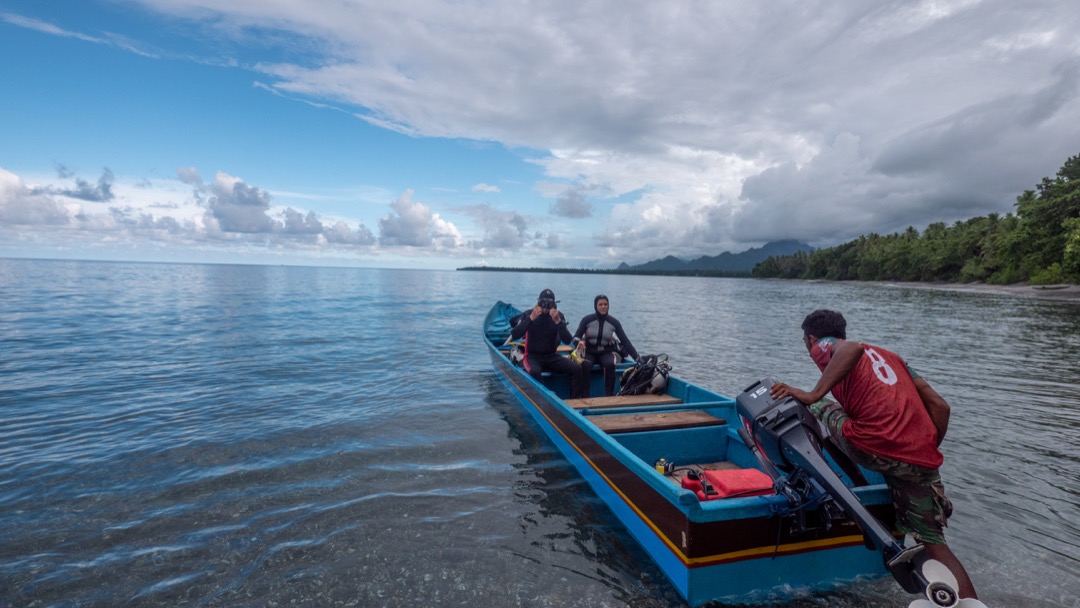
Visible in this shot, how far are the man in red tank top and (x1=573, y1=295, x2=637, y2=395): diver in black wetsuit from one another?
5.61 metres

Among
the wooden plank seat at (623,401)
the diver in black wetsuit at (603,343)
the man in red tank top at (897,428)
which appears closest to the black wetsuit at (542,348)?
the diver in black wetsuit at (603,343)

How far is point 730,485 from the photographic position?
452 cm

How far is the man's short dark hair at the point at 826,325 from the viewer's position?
4.52 meters

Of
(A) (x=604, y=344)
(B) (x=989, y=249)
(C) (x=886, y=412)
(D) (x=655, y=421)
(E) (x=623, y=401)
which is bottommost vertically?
(E) (x=623, y=401)

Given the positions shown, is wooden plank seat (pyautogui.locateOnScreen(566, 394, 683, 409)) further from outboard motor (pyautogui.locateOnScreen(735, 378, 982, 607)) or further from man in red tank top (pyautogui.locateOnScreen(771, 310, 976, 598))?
man in red tank top (pyautogui.locateOnScreen(771, 310, 976, 598))

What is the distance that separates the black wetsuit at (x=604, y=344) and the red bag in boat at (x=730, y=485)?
16.7 feet

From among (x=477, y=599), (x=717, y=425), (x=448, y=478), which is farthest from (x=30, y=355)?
(x=717, y=425)

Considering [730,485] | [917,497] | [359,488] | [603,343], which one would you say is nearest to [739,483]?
[730,485]

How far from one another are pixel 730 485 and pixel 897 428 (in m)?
1.43

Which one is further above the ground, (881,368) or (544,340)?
(881,368)

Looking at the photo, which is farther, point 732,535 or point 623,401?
point 623,401

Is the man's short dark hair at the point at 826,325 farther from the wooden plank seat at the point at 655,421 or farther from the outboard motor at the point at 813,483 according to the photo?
the wooden plank seat at the point at 655,421

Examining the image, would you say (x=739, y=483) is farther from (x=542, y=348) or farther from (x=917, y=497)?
(x=542, y=348)

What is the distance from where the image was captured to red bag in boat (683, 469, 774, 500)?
4445 millimetres
